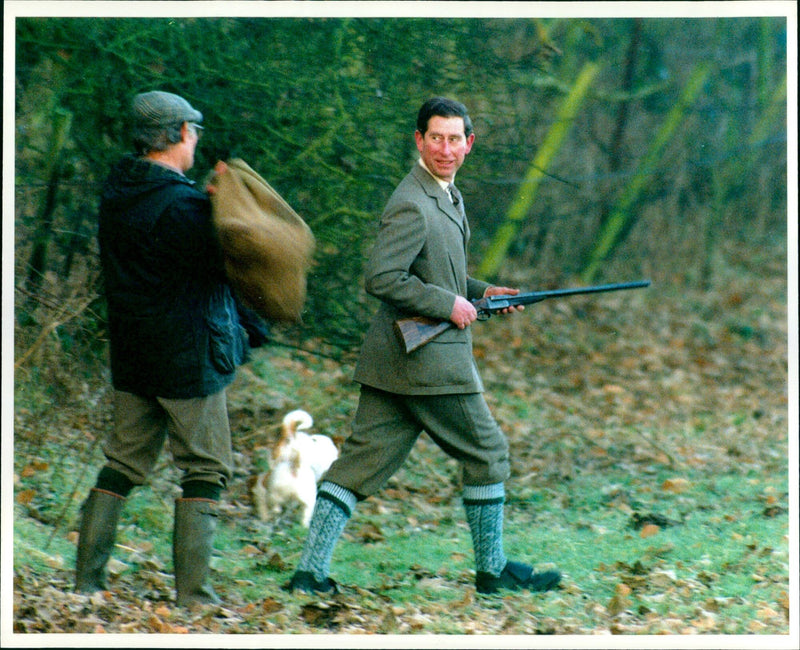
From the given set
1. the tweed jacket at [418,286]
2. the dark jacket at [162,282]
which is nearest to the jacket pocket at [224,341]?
the dark jacket at [162,282]

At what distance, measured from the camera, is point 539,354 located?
11125 mm

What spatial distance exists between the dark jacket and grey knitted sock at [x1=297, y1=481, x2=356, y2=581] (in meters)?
0.71

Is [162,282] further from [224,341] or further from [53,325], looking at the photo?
[53,325]

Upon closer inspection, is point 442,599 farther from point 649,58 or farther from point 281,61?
point 649,58

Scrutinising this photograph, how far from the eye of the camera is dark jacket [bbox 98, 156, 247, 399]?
172 inches

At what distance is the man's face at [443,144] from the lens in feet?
15.2

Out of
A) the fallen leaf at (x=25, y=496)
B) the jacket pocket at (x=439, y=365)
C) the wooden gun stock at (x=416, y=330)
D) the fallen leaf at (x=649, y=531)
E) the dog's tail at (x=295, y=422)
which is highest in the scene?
the wooden gun stock at (x=416, y=330)

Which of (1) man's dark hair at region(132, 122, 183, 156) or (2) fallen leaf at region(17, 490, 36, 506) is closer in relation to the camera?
(1) man's dark hair at region(132, 122, 183, 156)

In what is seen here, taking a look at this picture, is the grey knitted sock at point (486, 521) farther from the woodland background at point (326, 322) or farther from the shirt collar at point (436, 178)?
the shirt collar at point (436, 178)

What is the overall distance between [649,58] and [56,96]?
10158mm

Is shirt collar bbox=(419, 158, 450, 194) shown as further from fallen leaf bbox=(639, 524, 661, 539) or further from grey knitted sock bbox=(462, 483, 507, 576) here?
fallen leaf bbox=(639, 524, 661, 539)

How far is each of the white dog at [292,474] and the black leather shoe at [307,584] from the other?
53.6 inches

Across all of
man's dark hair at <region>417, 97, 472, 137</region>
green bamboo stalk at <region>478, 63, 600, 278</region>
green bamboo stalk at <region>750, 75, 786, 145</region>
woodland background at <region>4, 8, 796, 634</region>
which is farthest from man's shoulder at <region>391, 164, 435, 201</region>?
green bamboo stalk at <region>750, 75, 786, 145</region>

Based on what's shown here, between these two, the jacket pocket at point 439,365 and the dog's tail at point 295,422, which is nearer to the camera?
the jacket pocket at point 439,365
